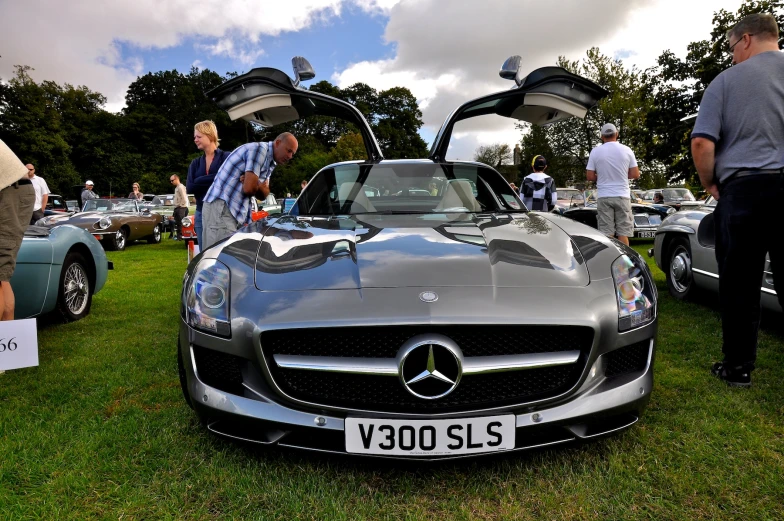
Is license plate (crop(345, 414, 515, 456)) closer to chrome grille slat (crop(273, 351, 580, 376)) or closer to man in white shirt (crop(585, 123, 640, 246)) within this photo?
chrome grille slat (crop(273, 351, 580, 376))

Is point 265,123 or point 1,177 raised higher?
point 265,123

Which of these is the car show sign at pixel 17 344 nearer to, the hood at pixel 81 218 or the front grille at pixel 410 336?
the front grille at pixel 410 336

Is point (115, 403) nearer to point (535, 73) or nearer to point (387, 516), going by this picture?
point (387, 516)

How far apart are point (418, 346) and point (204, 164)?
380 cm

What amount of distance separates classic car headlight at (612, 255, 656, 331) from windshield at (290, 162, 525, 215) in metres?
1.09

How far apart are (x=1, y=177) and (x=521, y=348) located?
306 cm

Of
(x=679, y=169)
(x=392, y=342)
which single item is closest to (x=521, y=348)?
(x=392, y=342)

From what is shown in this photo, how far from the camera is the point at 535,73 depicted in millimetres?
3535

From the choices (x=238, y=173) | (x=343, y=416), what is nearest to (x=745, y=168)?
(x=343, y=416)

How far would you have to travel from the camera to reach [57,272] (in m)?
3.90

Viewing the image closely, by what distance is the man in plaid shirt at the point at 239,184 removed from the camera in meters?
4.00

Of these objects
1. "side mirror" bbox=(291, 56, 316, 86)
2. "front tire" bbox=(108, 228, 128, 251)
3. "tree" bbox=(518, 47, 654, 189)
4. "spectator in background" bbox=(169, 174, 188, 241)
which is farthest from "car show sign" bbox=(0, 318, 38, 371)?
"tree" bbox=(518, 47, 654, 189)

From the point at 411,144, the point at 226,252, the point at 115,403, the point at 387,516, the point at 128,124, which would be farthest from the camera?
the point at 411,144

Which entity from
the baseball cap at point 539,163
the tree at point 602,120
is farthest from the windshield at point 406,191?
the tree at point 602,120
